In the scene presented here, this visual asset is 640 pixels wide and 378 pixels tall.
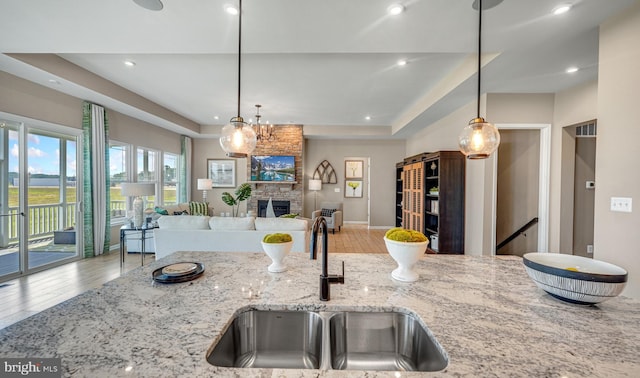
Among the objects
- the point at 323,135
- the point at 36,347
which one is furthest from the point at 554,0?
the point at 323,135

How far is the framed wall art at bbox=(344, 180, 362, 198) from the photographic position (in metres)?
7.62

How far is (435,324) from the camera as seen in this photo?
923 mm

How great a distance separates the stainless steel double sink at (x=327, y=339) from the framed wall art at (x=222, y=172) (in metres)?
6.80

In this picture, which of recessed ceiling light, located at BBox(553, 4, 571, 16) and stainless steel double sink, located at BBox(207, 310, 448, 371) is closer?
stainless steel double sink, located at BBox(207, 310, 448, 371)

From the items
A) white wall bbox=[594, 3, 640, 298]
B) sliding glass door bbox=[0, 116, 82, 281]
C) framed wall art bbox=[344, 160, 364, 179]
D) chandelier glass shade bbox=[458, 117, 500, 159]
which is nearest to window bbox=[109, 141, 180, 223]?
sliding glass door bbox=[0, 116, 82, 281]

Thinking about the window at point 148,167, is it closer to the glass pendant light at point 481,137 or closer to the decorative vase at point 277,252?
the decorative vase at point 277,252

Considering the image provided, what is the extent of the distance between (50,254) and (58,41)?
315 cm

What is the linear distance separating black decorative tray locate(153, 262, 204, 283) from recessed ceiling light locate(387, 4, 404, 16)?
221 cm

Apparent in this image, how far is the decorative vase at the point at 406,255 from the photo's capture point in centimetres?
126

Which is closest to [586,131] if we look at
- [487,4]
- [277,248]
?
[487,4]

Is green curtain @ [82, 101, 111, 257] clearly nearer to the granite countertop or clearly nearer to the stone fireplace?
the stone fireplace

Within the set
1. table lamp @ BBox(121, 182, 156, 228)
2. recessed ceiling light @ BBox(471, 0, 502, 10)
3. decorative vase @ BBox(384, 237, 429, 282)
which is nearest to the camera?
decorative vase @ BBox(384, 237, 429, 282)

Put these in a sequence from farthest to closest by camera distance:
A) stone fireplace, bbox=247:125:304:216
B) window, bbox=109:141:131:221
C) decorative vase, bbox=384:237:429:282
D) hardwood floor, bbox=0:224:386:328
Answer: stone fireplace, bbox=247:125:304:216, window, bbox=109:141:131:221, hardwood floor, bbox=0:224:386:328, decorative vase, bbox=384:237:429:282

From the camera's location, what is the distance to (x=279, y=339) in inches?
42.9
